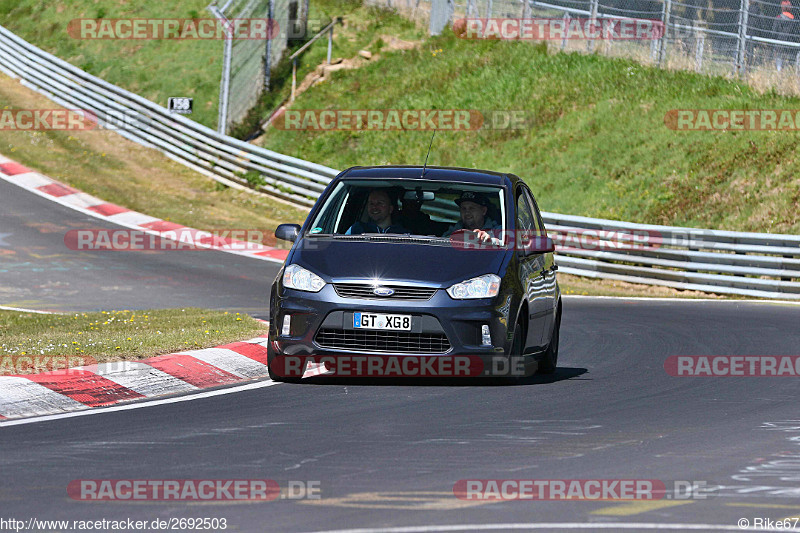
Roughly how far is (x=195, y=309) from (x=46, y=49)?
1072 inches

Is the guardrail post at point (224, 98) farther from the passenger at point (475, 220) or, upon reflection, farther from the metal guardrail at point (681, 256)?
the passenger at point (475, 220)

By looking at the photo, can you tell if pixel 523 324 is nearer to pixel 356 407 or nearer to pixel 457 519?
pixel 356 407

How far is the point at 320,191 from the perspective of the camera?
27.6m

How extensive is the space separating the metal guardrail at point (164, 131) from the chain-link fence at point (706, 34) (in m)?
8.93

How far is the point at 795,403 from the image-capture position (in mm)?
9328

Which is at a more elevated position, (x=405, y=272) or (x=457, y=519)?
(x=405, y=272)

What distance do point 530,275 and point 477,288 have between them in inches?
37.8

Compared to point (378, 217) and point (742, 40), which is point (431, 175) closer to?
point (378, 217)

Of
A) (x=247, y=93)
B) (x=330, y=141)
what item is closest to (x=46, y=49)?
(x=247, y=93)

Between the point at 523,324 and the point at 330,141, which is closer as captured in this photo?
the point at 523,324

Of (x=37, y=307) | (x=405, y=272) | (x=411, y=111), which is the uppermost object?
(x=411, y=111)
